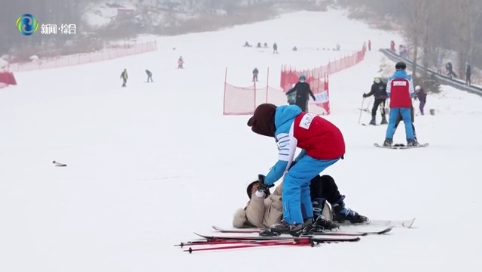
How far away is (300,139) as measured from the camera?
6516mm

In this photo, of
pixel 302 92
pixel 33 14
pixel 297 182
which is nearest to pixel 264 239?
pixel 297 182

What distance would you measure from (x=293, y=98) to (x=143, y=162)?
8.04m

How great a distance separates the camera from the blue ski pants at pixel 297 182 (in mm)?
6590

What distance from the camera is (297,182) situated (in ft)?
21.8

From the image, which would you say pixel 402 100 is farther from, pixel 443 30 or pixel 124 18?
pixel 124 18

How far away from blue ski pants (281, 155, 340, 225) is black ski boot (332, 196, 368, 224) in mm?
531

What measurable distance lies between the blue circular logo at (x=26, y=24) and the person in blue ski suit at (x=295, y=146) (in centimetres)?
6661

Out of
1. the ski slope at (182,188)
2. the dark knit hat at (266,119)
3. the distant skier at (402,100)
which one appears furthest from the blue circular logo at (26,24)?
the dark knit hat at (266,119)

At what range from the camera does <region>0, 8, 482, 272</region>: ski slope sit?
6.04m

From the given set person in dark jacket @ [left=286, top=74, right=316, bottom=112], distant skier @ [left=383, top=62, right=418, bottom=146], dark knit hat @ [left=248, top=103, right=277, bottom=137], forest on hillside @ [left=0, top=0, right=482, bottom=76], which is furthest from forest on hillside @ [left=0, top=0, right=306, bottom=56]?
dark knit hat @ [left=248, top=103, right=277, bottom=137]

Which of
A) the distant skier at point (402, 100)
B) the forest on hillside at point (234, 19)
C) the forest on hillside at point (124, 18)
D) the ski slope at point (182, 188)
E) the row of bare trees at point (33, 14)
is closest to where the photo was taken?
the ski slope at point (182, 188)

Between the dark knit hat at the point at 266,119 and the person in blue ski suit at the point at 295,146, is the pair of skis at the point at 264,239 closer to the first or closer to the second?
the person in blue ski suit at the point at 295,146

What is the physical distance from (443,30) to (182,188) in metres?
60.6

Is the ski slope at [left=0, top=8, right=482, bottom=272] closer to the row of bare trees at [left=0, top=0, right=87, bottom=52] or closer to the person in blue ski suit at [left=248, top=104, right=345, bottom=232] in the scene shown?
the person in blue ski suit at [left=248, top=104, right=345, bottom=232]
